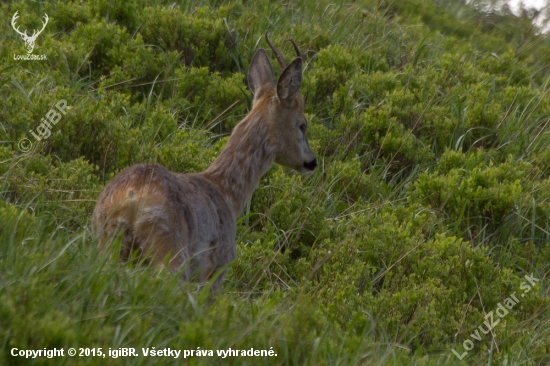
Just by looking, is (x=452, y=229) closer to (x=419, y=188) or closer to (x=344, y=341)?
(x=419, y=188)

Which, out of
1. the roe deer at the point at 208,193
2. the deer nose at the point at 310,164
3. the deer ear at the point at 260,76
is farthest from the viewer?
the deer ear at the point at 260,76

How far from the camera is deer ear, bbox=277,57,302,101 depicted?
625cm

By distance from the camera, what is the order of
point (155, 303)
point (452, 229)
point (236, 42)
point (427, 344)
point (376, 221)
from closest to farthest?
point (155, 303) < point (427, 344) < point (376, 221) < point (452, 229) < point (236, 42)

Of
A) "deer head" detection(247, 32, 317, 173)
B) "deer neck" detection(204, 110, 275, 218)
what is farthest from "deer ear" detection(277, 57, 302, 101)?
"deer neck" detection(204, 110, 275, 218)

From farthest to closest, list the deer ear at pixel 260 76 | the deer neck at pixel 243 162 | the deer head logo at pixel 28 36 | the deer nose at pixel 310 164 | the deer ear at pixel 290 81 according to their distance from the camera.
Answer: the deer head logo at pixel 28 36
the deer ear at pixel 260 76
the deer nose at pixel 310 164
the deer ear at pixel 290 81
the deer neck at pixel 243 162

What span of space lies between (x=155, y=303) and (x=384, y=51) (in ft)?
24.8

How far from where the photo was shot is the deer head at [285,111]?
6.42 meters

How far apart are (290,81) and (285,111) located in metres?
0.25

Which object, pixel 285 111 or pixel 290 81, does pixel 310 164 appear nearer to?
pixel 285 111

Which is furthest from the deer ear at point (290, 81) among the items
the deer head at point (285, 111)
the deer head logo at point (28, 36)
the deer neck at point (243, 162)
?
the deer head logo at point (28, 36)

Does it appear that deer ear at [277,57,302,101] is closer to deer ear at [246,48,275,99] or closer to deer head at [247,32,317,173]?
deer head at [247,32,317,173]

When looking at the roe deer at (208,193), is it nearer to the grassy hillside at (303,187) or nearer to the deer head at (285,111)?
the deer head at (285,111)

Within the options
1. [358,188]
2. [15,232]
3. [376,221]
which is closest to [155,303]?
[15,232]

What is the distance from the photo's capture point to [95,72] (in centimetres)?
880
